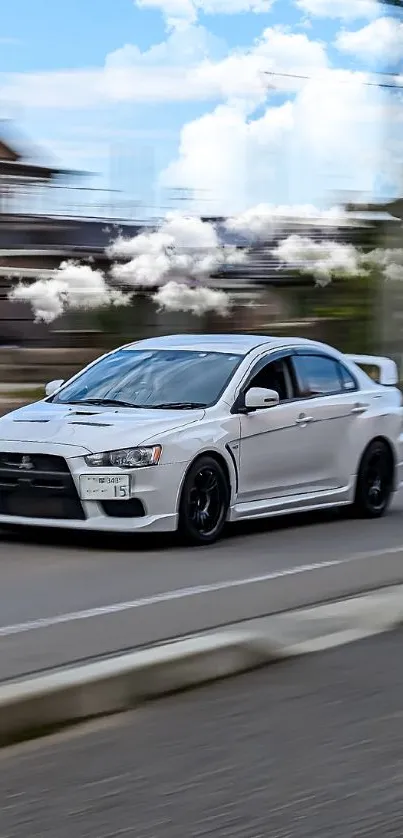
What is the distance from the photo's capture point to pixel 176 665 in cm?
591

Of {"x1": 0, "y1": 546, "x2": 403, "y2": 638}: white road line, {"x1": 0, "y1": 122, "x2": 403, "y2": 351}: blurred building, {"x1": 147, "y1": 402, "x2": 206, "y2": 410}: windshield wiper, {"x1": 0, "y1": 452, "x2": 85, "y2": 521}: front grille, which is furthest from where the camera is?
{"x1": 0, "y1": 122, "x2": 403, "y2": 351}: blurred building

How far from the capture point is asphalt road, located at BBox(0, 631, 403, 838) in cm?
436

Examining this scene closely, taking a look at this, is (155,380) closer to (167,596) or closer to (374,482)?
(374,482)

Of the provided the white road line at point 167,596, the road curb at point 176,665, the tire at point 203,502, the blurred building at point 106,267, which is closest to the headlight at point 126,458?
the tire at point 203,502

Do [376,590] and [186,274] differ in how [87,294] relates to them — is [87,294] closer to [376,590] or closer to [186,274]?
[186,274]

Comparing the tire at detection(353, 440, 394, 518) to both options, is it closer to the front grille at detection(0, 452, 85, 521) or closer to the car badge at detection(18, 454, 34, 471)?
the front grille at detection(0, 452, 85, 521)

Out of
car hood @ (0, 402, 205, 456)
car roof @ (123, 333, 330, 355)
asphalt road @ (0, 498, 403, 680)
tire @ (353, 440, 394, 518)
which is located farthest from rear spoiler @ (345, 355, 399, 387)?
car hood @ (0, 402, 205, 456)

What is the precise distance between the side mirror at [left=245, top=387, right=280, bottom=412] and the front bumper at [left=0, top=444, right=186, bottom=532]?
2.99 feet

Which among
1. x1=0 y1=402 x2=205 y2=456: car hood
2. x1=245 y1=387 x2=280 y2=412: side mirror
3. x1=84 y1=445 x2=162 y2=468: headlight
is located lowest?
x1=84 y1=445 x2=162 y2=468: headlight

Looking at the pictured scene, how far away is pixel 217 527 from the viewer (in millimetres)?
10555

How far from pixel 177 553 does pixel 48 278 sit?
61.4ft

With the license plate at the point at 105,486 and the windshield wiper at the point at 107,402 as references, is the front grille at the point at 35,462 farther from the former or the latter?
the windshield wiper at the point at 107,402

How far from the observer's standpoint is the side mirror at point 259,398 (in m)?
10.8

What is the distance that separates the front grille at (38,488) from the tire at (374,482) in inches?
119
